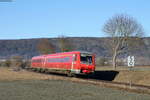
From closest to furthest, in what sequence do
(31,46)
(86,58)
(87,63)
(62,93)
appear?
(62,93), (87,63), (86,58), (31,46)

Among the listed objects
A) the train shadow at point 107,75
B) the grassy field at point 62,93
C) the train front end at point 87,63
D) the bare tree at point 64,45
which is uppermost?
the bare tree at point 64,45

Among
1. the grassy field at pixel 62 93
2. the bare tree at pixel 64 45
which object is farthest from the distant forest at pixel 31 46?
the grassy field at pixel 62 93

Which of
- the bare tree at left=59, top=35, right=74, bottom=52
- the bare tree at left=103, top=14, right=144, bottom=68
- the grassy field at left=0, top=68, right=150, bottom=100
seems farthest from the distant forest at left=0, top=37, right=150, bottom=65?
the grassy field at left=0, top=68, right=150, bottom=100

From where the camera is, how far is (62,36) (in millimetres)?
116125

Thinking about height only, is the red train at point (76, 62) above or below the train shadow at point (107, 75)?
above

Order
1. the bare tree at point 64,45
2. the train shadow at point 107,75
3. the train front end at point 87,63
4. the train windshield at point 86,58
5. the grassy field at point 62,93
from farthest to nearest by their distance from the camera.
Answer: the bare tree at point 64,45, the train shadow at point 107,75, the train windshield at point 86,58, the train front end at point 87,63, the grassy field at point 62,93

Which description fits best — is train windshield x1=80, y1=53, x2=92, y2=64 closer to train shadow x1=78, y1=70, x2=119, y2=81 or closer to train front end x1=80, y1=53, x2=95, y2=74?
train front end x1=80, y1=53, x2=95, y2=74

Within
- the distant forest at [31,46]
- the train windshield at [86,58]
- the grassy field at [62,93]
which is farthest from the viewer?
the distant forest at [31,46]

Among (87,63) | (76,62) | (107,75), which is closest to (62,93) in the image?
(76,62)

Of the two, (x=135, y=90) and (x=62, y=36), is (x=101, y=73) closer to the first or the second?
(x=135, y=90)

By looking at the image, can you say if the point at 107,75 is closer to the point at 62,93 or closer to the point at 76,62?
the point at 76,62

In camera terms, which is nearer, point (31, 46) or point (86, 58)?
point (86, 58)

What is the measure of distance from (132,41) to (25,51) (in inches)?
4448

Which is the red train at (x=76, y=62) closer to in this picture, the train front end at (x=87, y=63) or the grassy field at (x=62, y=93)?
the train front end at (x=87, y=63)
